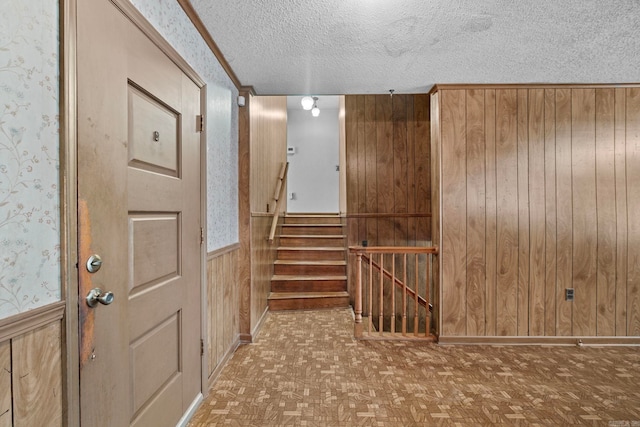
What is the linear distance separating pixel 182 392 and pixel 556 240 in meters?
3.05

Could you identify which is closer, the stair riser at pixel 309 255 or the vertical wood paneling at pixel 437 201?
the vertical wood paneling at pixel 437 201

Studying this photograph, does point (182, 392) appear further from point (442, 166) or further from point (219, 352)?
point (442, 166)

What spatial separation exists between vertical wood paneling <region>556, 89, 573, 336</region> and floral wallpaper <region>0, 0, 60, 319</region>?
3.40 meters

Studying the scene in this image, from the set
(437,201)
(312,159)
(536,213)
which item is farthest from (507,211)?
(312,159)

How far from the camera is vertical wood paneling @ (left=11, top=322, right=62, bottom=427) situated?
811 millimetres

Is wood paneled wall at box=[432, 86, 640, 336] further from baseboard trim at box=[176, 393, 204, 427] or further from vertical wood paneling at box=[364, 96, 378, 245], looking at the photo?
baseboard trim at box=[176, 393, 204, 427]

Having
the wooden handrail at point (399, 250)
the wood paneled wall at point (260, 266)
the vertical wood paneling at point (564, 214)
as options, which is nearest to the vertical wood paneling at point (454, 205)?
the wooden handrail at point (399, 250)

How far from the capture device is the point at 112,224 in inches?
45.0

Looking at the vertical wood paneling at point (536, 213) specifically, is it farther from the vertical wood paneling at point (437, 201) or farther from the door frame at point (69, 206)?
the door frame at point (69, 206)

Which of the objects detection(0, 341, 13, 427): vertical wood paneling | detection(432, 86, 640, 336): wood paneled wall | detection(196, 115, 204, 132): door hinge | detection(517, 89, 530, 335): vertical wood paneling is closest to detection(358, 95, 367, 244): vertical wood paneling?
detection(432, 86, 640, 336): wood paneled wall

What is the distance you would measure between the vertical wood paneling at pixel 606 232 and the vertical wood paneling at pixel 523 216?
602 millimetres

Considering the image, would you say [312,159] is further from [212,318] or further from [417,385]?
[417,385]

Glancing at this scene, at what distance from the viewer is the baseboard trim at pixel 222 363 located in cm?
216

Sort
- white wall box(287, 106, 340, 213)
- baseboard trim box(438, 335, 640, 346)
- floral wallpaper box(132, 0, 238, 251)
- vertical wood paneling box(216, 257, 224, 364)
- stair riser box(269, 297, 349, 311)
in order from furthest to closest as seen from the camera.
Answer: white wall box(287, 106, 340, 213), stair riser box(269, 297, 349, 311), baseboard trim box(438, 335, 640, 346), vertical wood paneling box(216, 257, 224, 364), floral wallpaper box(132, 0, 238, 251)
